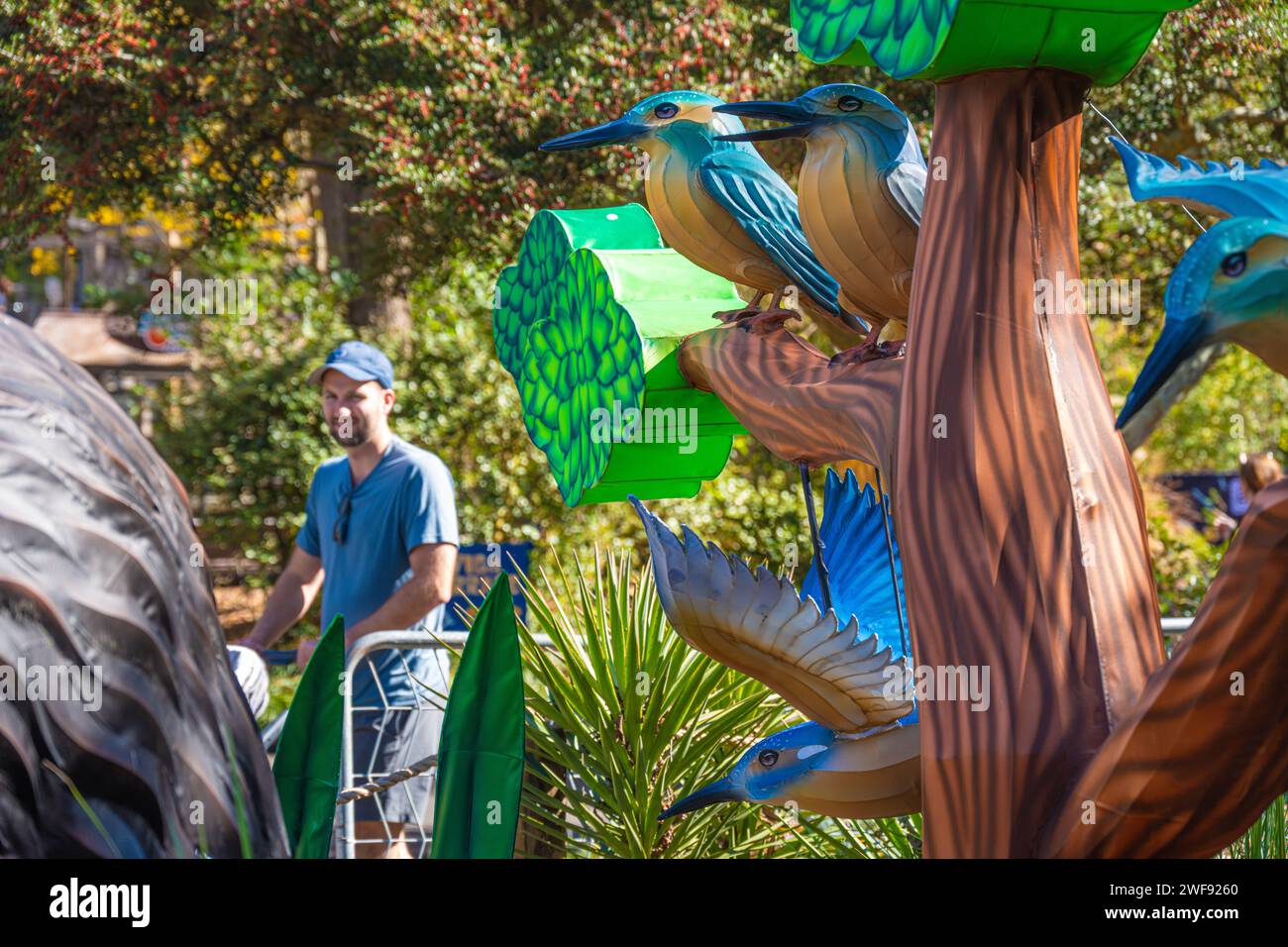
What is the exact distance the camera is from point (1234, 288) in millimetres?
936

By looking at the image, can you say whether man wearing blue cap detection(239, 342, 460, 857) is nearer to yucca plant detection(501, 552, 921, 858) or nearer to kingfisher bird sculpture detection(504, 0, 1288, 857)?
yucca plant detection(501, 552, 921, 858)

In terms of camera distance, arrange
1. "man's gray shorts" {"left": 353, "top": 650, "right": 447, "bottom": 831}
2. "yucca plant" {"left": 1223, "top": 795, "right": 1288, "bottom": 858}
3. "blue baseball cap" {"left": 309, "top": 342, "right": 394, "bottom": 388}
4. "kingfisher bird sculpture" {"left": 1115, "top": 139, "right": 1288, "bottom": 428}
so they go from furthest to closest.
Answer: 1. "blue baseball cap" {"left": 309, "top": 342, "right": 394, "bottom": 388}
2. "man's gray shorts" {"left": 353, "top": 650, "right": 447, "bottom": 831}
3. "yucca plant" {"left": 1223, "top": 795, "right": 1288, "bottom": 858}
4. "kingfisher bird sculpture" {"left": 1115, "top": 139, "right": 1288, "bottom": 428}

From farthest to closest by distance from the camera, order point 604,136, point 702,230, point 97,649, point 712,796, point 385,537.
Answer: point 385,537 → point 604,136 → point 702,230 → point 712,796 → point 97,649

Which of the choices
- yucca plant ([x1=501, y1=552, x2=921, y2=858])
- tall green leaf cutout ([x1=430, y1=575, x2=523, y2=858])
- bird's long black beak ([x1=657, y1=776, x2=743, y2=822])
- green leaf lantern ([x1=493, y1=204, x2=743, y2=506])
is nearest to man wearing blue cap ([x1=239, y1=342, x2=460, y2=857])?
yucca plant ([x1=501, y1=552, x2=921, y2=858])

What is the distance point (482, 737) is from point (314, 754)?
6.3 inches

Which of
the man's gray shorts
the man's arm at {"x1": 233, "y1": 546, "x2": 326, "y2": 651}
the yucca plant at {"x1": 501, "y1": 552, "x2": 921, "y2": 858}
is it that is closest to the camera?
the yucca plant at {"x1": 501, "y1": 552, "x2": 921, "y2": 858}

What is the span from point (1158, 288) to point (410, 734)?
504 centimetres

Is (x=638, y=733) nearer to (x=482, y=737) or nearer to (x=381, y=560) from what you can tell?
(x=381, y=560)

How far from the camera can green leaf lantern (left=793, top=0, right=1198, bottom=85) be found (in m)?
1.18

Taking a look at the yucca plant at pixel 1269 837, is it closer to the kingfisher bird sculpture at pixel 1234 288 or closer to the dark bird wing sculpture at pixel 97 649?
the kingfisher bird sculpture at pixel 1234 288

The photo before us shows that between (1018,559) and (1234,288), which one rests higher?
(1234,288)

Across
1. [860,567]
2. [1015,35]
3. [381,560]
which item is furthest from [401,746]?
[1015,35]

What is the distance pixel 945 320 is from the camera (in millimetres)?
1259

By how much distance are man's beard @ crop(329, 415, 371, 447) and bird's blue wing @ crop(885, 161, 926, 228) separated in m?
2.66
